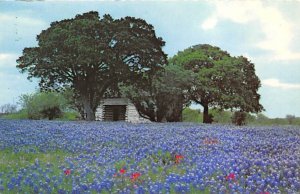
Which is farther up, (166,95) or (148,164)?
(166,95)

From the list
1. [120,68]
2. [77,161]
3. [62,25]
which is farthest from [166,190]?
[62,25]

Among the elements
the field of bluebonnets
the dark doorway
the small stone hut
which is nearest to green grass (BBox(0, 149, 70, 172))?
the field of bluebonnets

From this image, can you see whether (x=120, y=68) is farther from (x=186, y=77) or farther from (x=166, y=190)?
(x=166, y=190)

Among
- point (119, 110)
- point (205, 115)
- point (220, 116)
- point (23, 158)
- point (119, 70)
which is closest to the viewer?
point (23, 158)

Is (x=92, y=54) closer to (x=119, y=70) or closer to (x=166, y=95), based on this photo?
(x=119, y=70)

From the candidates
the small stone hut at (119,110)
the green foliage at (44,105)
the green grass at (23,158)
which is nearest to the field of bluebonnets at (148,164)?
the green grass at (23,158)

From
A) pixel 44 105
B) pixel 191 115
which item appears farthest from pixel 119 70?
pixel 44 105

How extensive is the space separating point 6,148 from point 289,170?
17.9ft

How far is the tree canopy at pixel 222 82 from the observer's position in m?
25.5

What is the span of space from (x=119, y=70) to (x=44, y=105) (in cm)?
1008

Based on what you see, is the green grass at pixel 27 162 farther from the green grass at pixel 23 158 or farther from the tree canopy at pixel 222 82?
the tree canopy at pixel 222 82

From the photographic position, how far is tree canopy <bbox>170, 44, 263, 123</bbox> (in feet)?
83.8

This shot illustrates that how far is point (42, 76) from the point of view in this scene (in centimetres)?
2172

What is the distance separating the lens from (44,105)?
29047 mm
